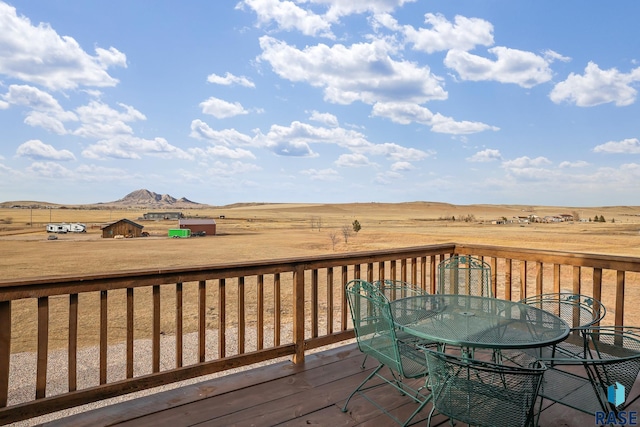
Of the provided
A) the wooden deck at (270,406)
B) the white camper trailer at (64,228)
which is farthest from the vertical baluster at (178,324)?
the white camper trailer at (64,228)

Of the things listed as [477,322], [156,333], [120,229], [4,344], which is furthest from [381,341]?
[120,229]

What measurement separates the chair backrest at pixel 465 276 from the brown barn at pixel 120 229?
4843cm

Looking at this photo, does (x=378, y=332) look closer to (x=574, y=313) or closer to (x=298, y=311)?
(x=298, y=311)

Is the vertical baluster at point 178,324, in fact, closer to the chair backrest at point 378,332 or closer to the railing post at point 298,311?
the railing post at point 298,311

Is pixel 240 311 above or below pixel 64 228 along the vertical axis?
above

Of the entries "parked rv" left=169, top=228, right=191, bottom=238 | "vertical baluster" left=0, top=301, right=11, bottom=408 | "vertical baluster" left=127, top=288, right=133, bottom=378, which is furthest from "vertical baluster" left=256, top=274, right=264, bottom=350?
"parked rv" left=169, top=228, right=191, bottom=238

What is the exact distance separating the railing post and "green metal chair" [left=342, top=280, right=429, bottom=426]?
0.54m

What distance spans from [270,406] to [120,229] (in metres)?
49.9

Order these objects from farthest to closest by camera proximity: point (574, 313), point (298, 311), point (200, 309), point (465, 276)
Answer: point (465, 276) → point (298, 311) → point (574, 313) → point (200, 309)

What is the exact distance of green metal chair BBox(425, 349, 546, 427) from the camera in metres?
1.30

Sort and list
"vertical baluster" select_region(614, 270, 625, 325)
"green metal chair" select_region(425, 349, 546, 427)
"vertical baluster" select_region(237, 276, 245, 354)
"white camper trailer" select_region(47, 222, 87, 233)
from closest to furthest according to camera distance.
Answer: "green metal chair" select_region(425, 349, 546, 427), "vertical baluster" select_region(237, 276, 245, 354), "vertical baluster" select_region(614, 270, 625, 325), "white camper trailer" select_region(47, 222, 87, 233)

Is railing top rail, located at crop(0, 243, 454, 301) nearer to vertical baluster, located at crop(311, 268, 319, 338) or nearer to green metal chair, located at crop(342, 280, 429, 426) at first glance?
vertical baluster, located at crop(311, 268, 319, 338)

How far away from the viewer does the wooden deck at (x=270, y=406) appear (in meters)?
2.04

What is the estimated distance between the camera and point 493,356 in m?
2.28
